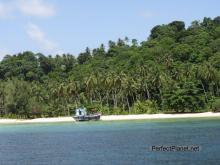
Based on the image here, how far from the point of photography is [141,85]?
112 metres

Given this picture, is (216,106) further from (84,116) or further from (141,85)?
(84,116)

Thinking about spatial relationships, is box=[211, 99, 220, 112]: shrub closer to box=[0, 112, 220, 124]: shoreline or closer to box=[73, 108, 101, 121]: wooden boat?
box=[0, 112, 220, 124]: shoreline

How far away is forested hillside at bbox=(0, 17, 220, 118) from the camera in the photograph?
10512 centimetres

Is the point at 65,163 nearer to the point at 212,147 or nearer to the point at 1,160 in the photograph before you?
the point at 1,160

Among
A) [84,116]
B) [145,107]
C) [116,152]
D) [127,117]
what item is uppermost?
[145,107]

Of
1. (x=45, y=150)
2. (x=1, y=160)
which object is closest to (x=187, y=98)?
(x=45, y=150)

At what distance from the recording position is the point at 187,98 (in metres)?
100

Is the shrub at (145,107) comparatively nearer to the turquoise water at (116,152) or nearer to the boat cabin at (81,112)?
the boat cabin at (81,112)

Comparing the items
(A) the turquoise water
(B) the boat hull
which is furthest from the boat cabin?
(A) the turquoise water

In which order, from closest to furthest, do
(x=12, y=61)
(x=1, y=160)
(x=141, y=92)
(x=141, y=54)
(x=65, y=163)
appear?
1. (x=65, y=163)
2. (x=1, y=160)
3. (x=141, y=92)
4. (x=141, y=54)
5. (x=12, y=61)

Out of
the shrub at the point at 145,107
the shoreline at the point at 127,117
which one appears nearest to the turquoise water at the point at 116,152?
the shoreline at the point at 127,117

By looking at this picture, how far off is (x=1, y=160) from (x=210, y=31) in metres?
116

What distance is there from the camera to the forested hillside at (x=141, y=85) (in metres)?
105

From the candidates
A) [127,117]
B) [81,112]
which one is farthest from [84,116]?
[127,117]
